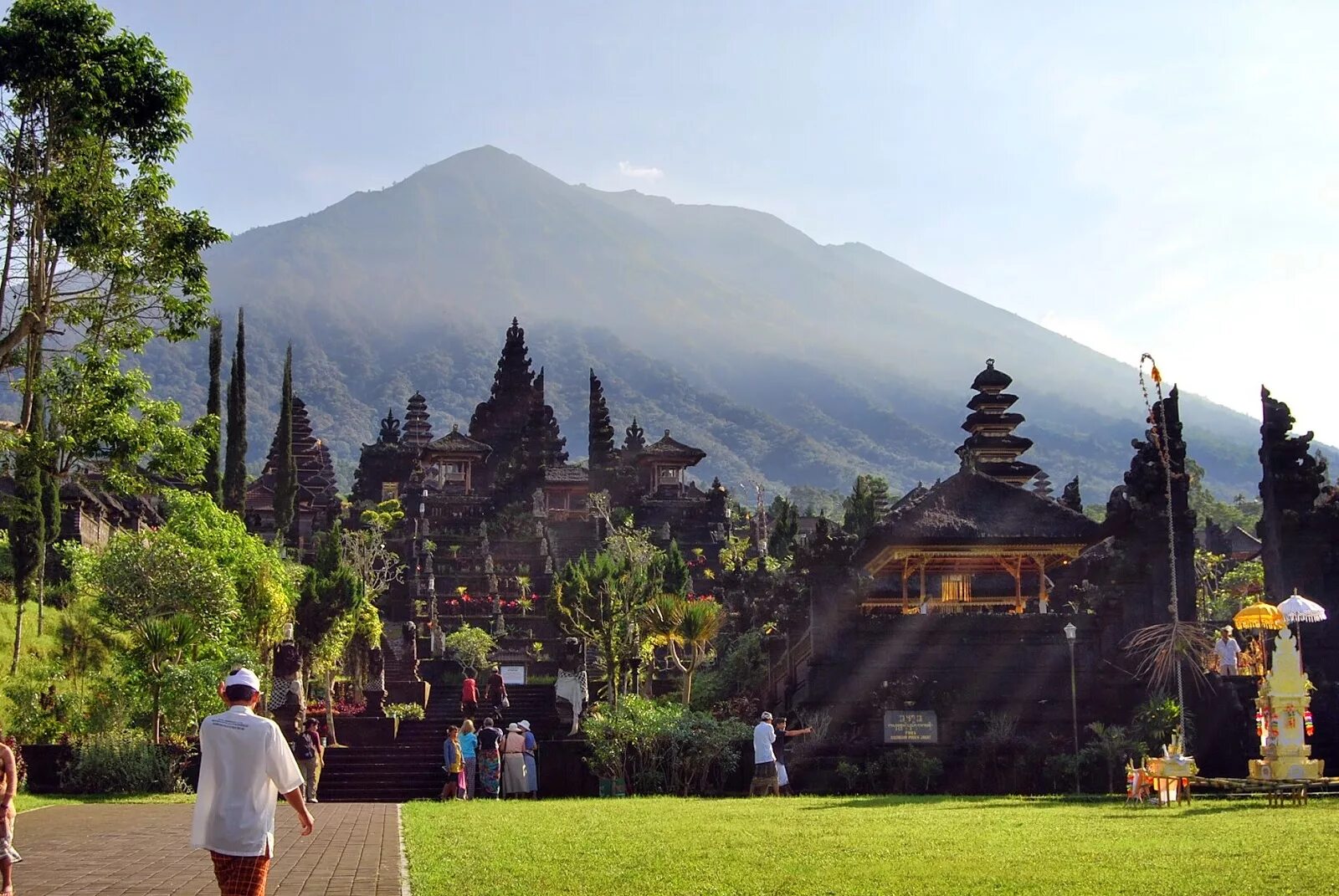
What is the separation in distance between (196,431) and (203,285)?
1707 millimetres

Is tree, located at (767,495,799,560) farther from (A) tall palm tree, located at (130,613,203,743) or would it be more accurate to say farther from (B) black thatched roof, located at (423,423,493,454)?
(A) tall palm tree, located at (130,613,203,743)

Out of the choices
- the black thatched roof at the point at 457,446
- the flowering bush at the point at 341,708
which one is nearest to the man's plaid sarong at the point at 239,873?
the flowering bush at the point at 341,708

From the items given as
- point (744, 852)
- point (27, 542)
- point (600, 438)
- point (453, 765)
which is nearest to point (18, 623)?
point (27, 542)

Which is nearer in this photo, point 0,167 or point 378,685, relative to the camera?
point 0,167

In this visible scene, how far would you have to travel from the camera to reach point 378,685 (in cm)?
3272

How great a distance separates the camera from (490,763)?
73.6ft

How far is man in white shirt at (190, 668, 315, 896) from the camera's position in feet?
25.3

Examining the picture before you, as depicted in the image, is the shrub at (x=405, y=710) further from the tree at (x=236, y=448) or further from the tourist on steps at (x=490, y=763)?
the tree at (x=236, y=448)

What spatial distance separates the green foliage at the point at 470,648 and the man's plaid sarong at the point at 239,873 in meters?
34.0

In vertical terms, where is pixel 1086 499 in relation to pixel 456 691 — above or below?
above

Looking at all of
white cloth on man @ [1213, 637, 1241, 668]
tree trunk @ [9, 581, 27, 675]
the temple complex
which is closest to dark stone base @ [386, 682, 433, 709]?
tree trunk @ [9, 581, 27, 675]

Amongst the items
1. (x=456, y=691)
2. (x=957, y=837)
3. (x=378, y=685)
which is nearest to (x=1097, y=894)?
(x=957, y=837)

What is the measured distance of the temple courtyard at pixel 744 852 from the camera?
9914 millimetres

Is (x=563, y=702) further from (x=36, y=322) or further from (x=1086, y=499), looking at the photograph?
(x=1086, y=499)
